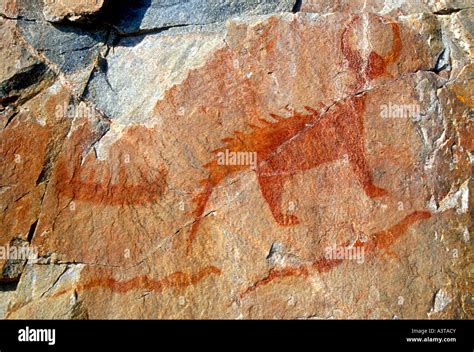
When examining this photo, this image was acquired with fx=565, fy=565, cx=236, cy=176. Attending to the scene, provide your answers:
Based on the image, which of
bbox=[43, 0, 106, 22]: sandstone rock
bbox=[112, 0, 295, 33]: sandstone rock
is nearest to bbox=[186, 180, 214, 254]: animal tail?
bbox=[112, 0, 295, 33]: sandstone rock

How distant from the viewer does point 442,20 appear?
454 cm

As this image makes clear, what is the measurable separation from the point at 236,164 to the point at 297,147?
18.8 inches

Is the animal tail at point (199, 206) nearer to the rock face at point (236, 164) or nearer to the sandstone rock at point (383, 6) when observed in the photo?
the rock face at point (236, 164)

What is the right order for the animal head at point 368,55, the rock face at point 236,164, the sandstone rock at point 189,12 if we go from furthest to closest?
the sandstone rock at point 189,12, the animal head at point 368,55, the rock face at point 236,164

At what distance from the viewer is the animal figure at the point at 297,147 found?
4227 millimetres

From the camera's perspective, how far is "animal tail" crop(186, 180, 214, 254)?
13.7 ft

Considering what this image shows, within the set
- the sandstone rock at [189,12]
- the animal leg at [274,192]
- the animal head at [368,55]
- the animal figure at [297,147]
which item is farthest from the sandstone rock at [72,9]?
the animal head at [368,55]

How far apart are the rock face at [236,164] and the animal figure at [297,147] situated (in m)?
0.01

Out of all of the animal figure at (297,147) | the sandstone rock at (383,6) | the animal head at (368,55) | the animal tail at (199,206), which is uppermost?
the sandstone rock at (383,6)

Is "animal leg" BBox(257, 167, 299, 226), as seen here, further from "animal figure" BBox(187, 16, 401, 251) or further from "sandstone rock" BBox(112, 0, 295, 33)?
"sandstone rock" BBox(112, 0, 295, 33)

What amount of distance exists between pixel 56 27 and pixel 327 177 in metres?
2.42

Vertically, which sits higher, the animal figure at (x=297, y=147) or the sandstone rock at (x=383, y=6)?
the sandstone rock at (x=383, y=6)

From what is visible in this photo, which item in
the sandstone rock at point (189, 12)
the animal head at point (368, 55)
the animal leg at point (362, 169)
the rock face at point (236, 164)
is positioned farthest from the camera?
the sandstone rock at point (189, 12)
